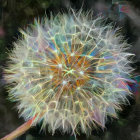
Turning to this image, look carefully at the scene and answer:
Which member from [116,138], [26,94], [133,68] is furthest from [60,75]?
[116,138]

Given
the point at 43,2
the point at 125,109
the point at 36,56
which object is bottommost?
the point at 125,109

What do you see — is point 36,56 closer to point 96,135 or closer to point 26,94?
point 26,94

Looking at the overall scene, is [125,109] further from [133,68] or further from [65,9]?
[65,9]

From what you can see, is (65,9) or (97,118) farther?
(65,9)

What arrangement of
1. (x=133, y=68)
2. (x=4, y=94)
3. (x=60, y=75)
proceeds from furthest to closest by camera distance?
(x=4, y=94)
(x=133, y=68)
(x=60, y=75)

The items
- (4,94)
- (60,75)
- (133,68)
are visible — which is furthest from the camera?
(4,94)

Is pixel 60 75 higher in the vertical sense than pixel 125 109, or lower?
higher
